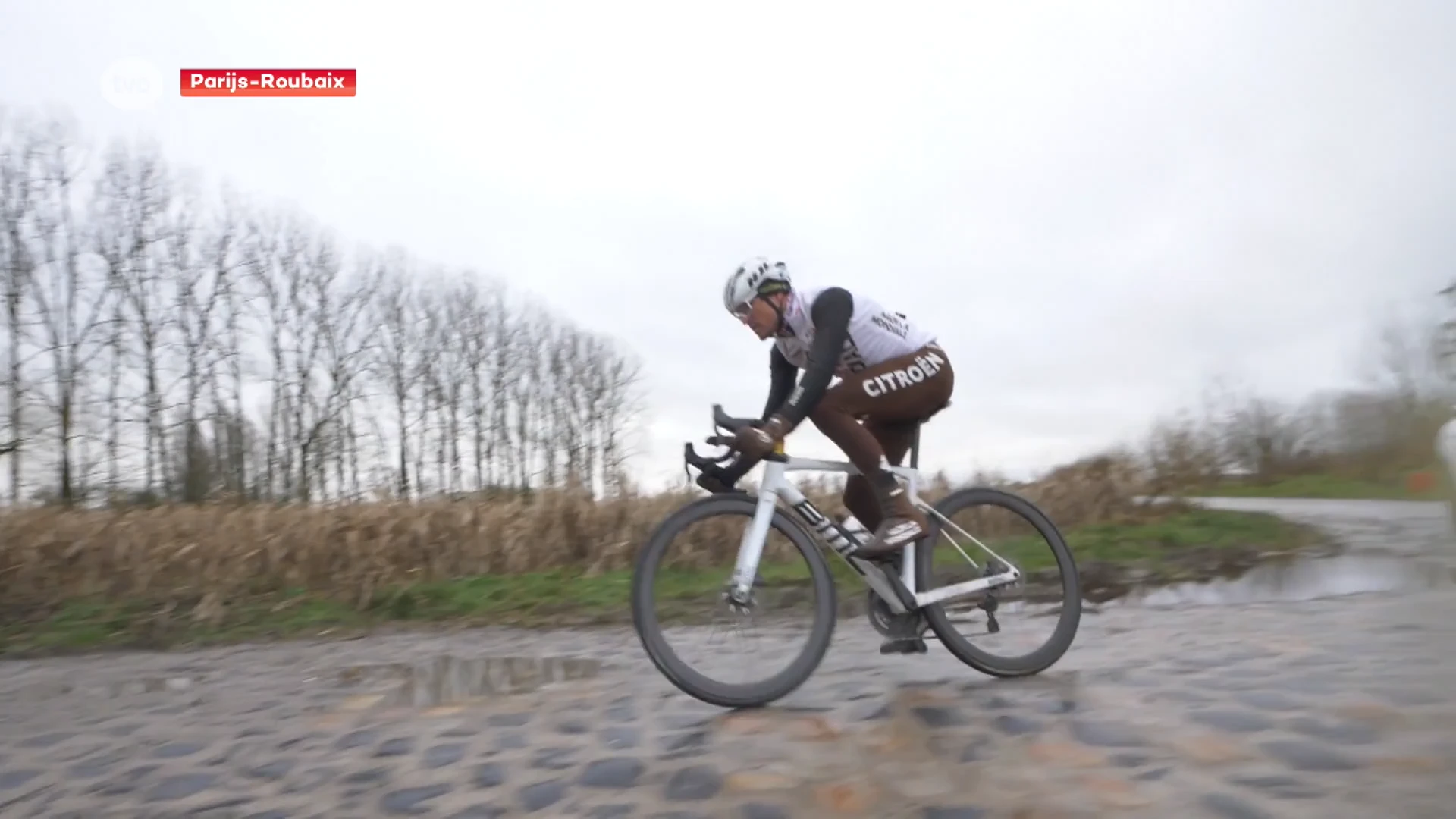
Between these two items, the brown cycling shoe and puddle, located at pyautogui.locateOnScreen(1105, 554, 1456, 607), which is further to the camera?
puddle, located at pyautogui.locateOnScreen(1105, 554, 1456, 607)

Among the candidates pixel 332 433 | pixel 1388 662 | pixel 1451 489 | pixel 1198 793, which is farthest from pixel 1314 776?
pixel 332 433

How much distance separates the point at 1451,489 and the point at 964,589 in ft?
11.4

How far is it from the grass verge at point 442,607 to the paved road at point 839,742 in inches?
109

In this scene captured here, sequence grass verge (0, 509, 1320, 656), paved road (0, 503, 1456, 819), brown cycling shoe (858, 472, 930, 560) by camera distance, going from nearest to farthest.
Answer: paved road (0, 503, 1456, 819)
brown cycling shoe (858, 472, 930, 560)
grass verge (0, 509, 1320, 656)

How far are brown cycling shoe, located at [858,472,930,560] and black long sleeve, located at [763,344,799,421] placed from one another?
26.0 inches

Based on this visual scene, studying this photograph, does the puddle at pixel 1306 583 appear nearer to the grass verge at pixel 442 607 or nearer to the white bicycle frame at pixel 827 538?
the grass verge at pixel 442 607

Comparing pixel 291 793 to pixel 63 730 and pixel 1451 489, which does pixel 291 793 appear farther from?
pixel 1451 489

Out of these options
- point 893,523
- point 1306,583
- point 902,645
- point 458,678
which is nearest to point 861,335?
point 893,523

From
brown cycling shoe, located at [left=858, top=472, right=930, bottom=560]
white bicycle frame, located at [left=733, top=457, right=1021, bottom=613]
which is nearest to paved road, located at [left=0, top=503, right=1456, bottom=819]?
white bicycle frame, located at [left=733, top=457, right=1021, bottom=613]

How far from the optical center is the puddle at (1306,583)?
720cm

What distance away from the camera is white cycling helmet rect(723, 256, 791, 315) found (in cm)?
432

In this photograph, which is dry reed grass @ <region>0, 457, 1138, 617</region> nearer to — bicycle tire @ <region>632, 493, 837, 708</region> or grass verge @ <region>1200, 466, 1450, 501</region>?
bicycle tire @ <region>632, 493, 837, 708</region>

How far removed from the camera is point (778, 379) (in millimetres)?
4867

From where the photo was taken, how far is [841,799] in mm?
2967
